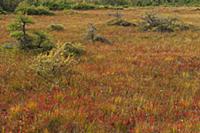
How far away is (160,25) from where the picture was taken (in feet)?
91.0

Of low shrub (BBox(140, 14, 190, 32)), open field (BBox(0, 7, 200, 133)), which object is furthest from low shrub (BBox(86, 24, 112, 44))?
low shrub (BBox(140, 14, 190, 32))

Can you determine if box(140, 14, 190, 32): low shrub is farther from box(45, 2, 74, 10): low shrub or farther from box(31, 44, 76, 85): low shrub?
box(45, 2, 74, 10): low shrub

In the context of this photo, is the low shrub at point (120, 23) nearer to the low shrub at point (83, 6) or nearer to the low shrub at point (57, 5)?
the low shrub at point (57, 5)

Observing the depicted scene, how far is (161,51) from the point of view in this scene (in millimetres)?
18656

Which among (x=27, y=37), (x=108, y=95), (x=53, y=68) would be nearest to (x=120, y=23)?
(x=27, y=37)

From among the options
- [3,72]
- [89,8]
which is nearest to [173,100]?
[3,72]

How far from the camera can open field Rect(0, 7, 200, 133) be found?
303 inches

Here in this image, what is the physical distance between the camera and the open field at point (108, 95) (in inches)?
303

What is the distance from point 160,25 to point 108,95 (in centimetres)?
1855

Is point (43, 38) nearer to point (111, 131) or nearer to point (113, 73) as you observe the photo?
point (113, 73)

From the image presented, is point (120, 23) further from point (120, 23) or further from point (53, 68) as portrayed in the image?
point (53, 68)

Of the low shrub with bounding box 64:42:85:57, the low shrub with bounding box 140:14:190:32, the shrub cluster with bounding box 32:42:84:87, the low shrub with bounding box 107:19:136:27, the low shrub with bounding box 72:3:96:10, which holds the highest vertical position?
the shrub cluster with bounding box 32:42:84:87

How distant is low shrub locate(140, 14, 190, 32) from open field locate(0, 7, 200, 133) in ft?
33.9

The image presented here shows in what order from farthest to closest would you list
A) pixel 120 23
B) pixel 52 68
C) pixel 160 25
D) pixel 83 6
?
1. pixel 83 6
2. pixel 120 23
3. pixel 160 25
4. pixel 52 68
